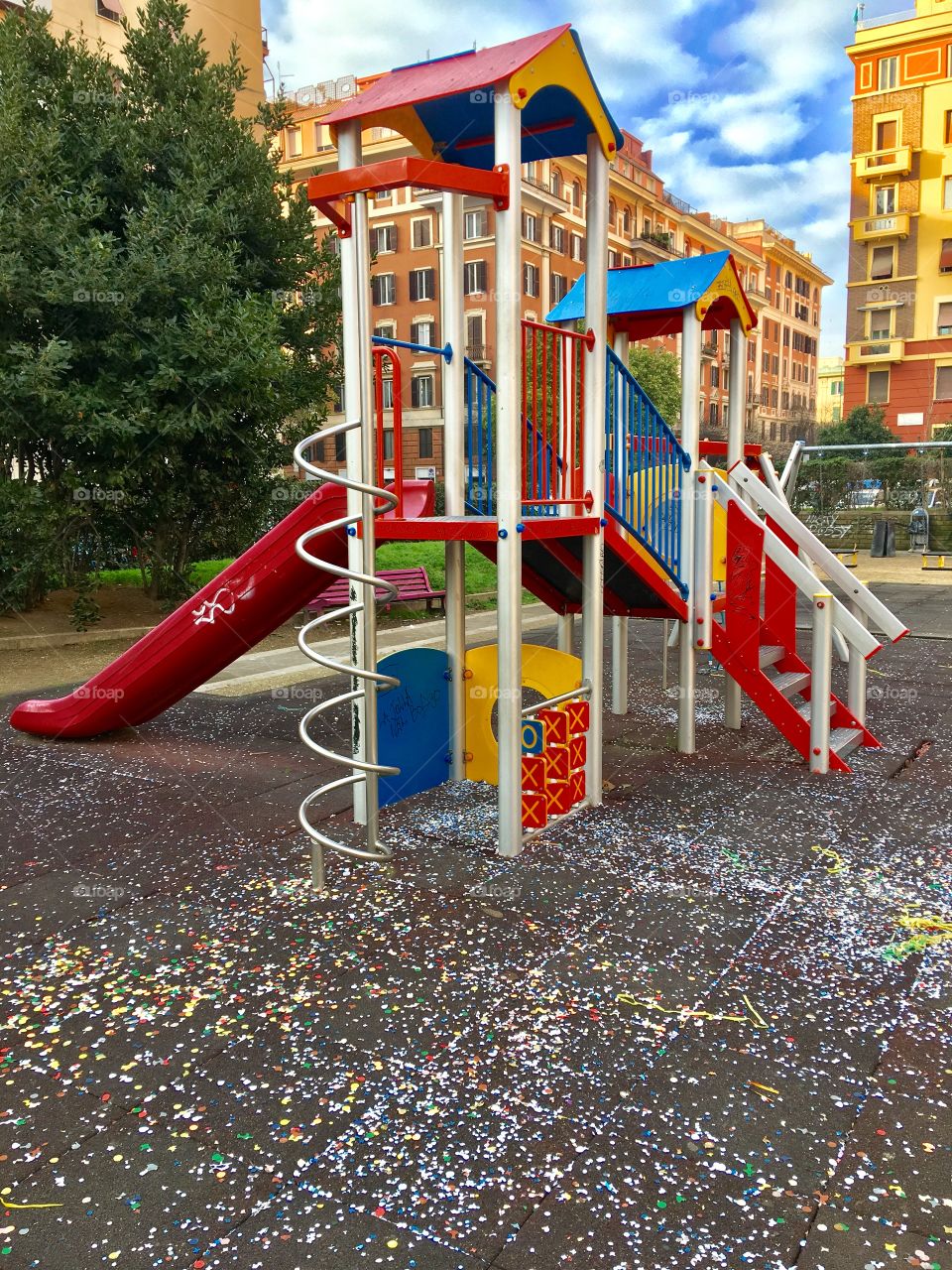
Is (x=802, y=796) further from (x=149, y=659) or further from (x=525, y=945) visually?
(x=149, y=659)

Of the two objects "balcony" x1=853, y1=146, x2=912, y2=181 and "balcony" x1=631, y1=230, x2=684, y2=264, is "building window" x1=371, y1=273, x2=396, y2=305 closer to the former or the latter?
"balcony" x1=631, y1=230, x2=684, y2=264

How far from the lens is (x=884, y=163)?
45.8 metres

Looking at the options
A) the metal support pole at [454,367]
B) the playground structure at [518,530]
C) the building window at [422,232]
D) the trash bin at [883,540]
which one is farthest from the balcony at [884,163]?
the metal support pole at [454,367]

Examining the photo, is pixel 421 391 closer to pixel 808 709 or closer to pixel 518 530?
pixel 808 709

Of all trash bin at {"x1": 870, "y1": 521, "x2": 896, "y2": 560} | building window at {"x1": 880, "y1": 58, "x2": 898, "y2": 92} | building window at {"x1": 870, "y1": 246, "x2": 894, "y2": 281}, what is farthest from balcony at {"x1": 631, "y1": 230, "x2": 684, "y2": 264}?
trash bin at {"x1": 870, "y1": 521, "x2": 896, "y2": 560}

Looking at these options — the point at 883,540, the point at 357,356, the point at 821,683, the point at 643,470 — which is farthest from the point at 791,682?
the point at 883,540

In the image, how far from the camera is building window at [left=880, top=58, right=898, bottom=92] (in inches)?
1786

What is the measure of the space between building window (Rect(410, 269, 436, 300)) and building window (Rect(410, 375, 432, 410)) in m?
3.88

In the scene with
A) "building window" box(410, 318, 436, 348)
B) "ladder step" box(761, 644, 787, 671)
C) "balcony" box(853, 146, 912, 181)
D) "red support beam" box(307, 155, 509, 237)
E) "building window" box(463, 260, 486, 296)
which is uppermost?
"balcony" box(853, 146, 912, 181)

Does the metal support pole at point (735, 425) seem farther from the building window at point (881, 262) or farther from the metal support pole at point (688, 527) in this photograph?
the building window at point (881, 262)


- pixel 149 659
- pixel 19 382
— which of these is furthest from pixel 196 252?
pixel 149 659

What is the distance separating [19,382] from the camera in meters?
9.69

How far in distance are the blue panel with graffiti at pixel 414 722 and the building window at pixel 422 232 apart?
1715 inches

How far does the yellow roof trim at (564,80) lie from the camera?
4.19m
